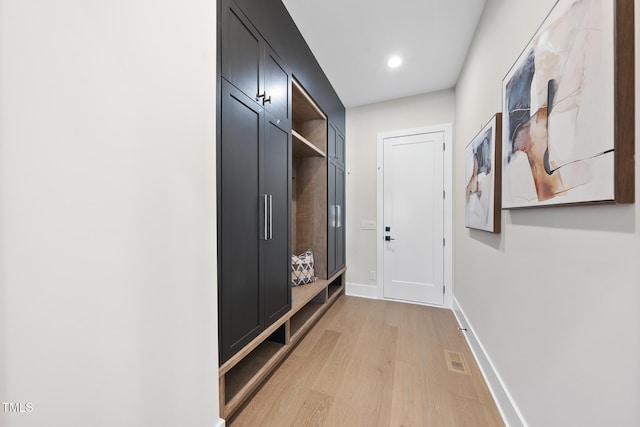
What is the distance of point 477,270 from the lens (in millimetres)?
1937

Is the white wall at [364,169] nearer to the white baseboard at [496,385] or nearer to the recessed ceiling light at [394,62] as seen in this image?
the recessed ceiling light at [394,62]

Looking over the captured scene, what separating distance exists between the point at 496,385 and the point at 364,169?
260 centimetres

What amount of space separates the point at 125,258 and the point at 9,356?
304 millimetres

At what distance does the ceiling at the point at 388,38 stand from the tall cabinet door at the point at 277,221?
0.99 metres

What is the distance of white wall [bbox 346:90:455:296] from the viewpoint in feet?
10.4

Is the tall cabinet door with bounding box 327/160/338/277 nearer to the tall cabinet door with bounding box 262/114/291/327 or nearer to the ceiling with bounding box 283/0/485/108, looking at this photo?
the tall cabinet door with bounding box 262/114/291/327

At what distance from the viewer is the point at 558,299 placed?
90 cm

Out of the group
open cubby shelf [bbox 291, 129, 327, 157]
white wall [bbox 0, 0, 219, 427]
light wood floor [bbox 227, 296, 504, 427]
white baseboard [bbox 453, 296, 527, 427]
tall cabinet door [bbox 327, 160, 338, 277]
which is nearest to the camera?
white wall [bbox 0, 0, 219, 427]

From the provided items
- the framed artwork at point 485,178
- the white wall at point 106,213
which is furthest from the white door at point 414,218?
the white wall at point 106,213

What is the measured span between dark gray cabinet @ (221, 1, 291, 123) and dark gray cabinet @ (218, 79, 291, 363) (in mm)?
79

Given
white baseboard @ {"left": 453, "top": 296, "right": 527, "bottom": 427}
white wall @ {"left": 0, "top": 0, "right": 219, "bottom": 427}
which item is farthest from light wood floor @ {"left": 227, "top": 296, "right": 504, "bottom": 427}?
white wall @ {"left": 0, "top": 0, "right": 219, "bottom": 427}

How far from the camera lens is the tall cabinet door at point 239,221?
Result: 3.97ft

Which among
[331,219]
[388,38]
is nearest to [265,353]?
[331,219]

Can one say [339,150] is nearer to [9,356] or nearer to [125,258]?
[125,258]
